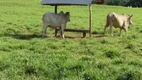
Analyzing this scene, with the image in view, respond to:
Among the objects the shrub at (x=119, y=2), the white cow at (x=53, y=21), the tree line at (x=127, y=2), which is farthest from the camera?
the shrub at (x=119, y=2)

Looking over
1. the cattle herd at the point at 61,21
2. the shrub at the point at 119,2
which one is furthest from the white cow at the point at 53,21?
the shrub at the point at 119,2

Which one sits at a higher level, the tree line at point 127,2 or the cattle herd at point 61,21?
the cattle herd at point 61,21

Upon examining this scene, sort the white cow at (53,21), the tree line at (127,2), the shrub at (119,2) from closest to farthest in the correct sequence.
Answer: the white cow at (53,21)
the tree line at (127,2)
the shrub at (119,2)

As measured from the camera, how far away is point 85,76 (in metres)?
8.65

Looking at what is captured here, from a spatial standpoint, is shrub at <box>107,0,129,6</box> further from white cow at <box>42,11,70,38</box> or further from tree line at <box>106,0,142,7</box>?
white cow at <box>42,11,70,38</box>

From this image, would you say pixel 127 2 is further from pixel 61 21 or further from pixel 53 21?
pixel 53 21

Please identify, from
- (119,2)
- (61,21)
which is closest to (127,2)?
(119,2)

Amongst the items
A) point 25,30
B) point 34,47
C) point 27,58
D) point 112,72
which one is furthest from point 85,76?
point 25,30

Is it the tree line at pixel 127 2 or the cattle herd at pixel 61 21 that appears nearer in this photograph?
the cattle herd at pixel 61 21

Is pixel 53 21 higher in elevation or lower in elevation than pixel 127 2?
higher

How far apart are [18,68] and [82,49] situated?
5033 millimetres

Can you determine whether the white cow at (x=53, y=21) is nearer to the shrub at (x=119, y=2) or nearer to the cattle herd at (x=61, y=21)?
the cattle herd at (x=61, y=21)

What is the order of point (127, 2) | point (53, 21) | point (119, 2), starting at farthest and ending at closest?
point (119, 2) < point (127, 2) < point (53, 21)

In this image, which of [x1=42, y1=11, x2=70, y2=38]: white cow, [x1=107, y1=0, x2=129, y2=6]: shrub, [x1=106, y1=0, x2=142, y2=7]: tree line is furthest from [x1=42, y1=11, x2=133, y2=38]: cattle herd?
[x1=107, y1=0, x2=129, y2=6]: shrub
